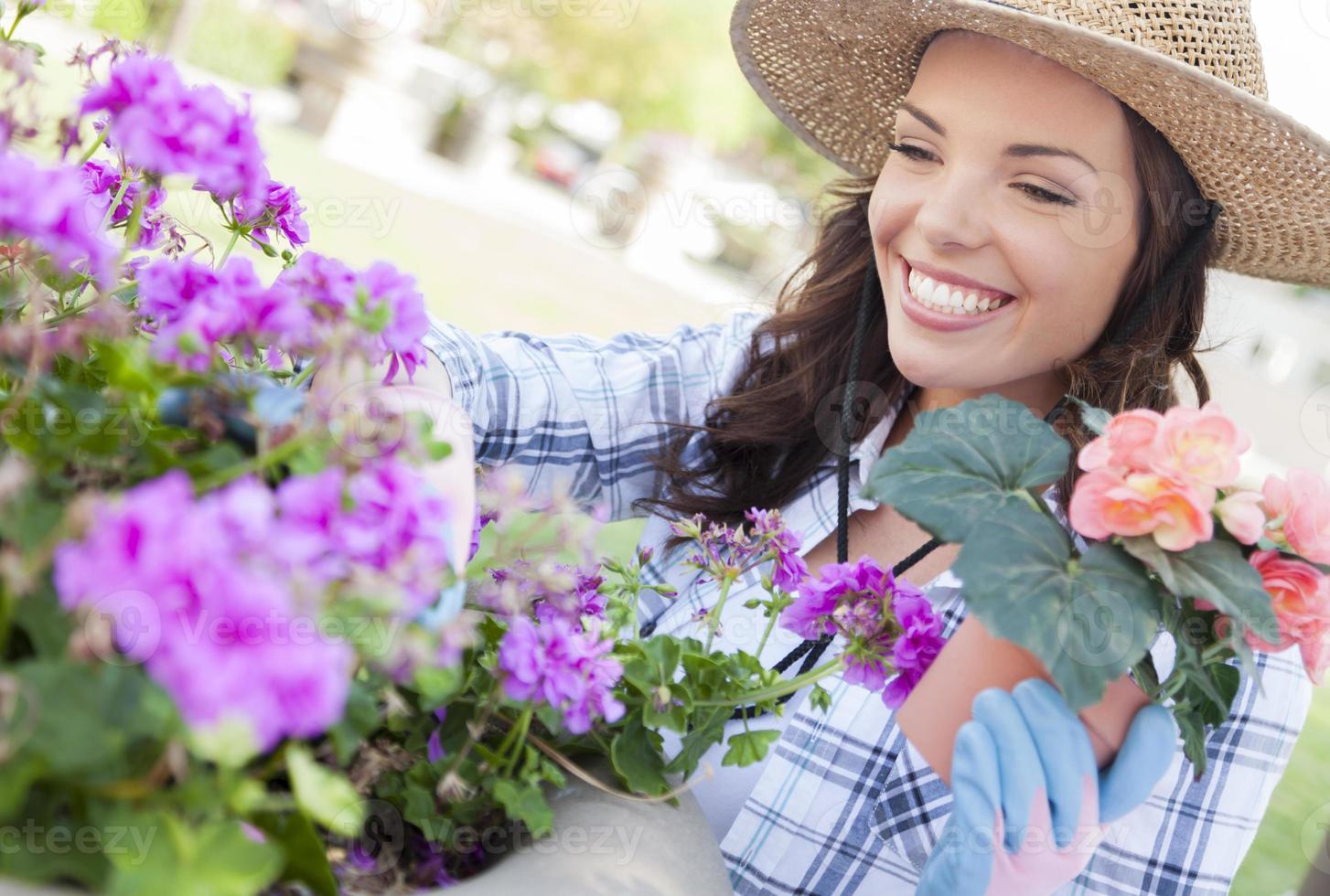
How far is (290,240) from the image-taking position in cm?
82

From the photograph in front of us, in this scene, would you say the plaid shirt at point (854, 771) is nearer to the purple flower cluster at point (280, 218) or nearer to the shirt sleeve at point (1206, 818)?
the shirt sleeve at point (1206, 818)

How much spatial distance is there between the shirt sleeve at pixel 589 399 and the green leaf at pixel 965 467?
740mm

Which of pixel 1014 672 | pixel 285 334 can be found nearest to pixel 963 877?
pixel 1014 672

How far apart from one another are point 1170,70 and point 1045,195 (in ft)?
0.54

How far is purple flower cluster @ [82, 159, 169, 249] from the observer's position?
0.81 metres

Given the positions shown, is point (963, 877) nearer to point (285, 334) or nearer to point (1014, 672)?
point (1014, 672)

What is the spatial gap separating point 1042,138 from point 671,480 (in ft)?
2.03

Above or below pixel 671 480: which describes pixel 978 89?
above

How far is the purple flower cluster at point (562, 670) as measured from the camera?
24.5 inches

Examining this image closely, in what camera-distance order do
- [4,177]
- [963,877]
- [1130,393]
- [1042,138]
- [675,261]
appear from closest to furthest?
[4,177] → [963,877] → [1042,138] → [1130,393] → [675,261]

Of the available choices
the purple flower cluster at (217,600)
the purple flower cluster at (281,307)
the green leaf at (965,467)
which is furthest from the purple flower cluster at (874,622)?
the purple flower cluster at (217,600)

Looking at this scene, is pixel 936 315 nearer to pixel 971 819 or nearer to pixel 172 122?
pixel 971 819

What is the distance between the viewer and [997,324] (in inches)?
50.1

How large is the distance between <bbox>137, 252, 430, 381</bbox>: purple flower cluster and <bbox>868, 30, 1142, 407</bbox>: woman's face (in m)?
0.76
